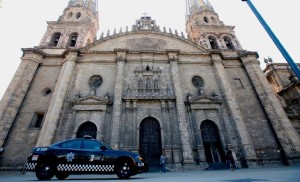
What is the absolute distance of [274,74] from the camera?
2386cm

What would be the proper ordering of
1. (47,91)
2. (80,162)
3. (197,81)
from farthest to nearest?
1. (197,81)
2. (47,91)
3. (80,162)

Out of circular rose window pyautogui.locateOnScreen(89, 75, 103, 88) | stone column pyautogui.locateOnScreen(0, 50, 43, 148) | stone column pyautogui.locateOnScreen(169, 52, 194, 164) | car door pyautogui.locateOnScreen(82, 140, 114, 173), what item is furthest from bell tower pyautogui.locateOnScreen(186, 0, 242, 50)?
stone column pyautogui.locateOnScreen(0, 50, 43, 148)

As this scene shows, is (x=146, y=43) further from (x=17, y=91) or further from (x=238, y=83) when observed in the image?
(x=17, y=91)

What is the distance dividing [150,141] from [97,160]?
8724 mm

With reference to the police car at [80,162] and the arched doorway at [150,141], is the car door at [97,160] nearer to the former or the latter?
the police car at [80,162]

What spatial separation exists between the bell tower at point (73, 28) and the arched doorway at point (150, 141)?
1396cm

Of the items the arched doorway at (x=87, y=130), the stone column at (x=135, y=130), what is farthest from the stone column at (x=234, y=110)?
the arched doorway at (x=87, y=130)

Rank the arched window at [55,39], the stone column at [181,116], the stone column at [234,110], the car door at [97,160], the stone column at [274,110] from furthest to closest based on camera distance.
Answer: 1. the arched window at [55,39]
2. the stone column at [274,110]
3. the stone column at [234,110]
4. the stone column at [181,116]
5. the car door at [97,160]

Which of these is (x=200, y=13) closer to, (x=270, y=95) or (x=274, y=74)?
(x=274, y=74)

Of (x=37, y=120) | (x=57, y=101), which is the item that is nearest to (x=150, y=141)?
(x=57, y=101)

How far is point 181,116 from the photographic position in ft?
48.0

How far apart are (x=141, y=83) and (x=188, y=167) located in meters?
8.85

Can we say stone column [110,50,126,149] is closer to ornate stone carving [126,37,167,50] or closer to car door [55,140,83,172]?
ornate stone carving [126,37,167,50]

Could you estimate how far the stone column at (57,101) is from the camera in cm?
1309
